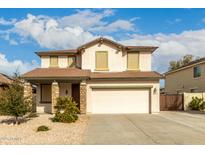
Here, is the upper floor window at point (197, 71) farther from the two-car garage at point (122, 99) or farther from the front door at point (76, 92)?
the front door at point (76, 92)

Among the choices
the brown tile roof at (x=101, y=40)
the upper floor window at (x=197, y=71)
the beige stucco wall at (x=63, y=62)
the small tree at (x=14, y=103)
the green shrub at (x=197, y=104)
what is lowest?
the green shrub at (x=197, y=104)

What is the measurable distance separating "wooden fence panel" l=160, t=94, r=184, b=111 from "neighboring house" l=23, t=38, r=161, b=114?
4653 millimetres

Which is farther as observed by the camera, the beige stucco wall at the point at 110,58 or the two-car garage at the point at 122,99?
the beige stucco wall at the point at 110,58

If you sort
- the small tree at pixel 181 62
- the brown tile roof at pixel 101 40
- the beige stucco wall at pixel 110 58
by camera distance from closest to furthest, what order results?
the brown tile roof at pixel 101 40, the beige stucco wall at pixel 110 58, the small tree at pixel 181 62

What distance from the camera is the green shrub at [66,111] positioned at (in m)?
19.6

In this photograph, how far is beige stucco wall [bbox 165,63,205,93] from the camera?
3515 cm

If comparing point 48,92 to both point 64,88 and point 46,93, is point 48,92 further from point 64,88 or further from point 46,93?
point 64,88

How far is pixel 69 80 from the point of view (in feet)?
85.7

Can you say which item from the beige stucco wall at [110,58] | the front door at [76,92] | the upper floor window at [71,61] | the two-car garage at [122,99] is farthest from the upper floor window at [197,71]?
the front door at [76,92]

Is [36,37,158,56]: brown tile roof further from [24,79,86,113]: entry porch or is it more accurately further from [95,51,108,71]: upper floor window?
[24,79,86,113]: entry porch

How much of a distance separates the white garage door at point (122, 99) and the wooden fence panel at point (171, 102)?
16.3ft

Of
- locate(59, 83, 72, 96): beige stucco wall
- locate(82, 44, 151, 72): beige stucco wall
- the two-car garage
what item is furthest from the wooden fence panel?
locate(59, 83, 72, 96): beige stucco wall
